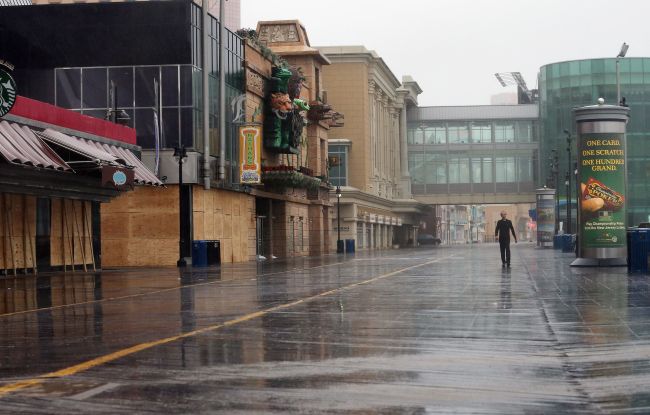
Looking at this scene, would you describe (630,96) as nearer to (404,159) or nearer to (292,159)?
(404,159)

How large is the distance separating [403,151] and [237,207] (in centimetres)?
6861

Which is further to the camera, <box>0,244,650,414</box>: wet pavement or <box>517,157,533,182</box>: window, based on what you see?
<box>517,157,533,182</box>: window

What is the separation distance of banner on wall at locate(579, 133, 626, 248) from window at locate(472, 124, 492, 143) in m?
88.4

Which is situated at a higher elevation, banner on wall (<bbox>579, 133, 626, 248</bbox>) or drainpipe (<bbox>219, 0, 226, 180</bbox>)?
drainpipe (<bbox>219, 0, 226, 180</bbox>)

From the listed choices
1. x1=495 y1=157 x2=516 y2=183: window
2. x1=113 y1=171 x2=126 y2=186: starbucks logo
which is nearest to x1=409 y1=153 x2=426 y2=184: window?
x1=495 y1=157 x2=516 y2=183: window

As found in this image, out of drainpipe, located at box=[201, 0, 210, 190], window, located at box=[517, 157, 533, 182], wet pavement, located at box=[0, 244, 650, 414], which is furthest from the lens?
window, located at box=[517, 157, 533, 182]

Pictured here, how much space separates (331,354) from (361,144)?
84737mm

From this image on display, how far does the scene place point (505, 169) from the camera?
386 ft

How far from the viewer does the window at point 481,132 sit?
119 metres

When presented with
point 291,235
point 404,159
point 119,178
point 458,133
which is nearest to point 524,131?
point 458,133

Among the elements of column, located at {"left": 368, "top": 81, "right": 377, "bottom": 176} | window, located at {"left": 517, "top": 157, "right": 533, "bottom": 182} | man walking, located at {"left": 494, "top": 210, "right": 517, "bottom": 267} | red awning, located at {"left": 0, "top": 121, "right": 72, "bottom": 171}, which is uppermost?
column, located at {"left": 368, "top": 81, "right": 377, "bottom": 176}

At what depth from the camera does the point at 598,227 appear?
3097 centimetres

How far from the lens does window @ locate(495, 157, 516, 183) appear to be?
11744cm

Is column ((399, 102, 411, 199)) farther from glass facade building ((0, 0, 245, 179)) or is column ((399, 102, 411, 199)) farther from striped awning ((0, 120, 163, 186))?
striped awning ((0, 120, 163, 186))
